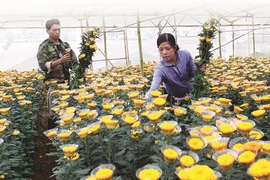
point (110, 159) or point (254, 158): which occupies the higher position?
point (254, 158)

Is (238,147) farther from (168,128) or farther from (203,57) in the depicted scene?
(203,57)

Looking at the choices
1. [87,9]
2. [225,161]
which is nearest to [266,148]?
[225,161]

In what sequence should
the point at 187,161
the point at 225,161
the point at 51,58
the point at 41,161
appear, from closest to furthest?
the point at 225,161 → the point at 187,161 → the point at 41,161 → the point at 51,58

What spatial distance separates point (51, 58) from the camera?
14.5ft

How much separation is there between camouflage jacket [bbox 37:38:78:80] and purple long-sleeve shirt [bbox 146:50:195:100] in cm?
142

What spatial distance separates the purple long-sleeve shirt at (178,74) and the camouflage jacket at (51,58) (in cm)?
142

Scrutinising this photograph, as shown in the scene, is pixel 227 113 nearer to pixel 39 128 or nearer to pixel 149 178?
pixel 149 178

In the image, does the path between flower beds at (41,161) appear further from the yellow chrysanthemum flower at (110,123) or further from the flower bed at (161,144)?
the yellow chrysanthemum flower at (110,123)

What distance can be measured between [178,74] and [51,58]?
6.05 ft

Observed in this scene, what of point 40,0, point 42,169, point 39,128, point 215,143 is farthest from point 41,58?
point 40,0

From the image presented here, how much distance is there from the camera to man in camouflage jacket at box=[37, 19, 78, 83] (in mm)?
4234

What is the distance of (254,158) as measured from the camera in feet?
4.19

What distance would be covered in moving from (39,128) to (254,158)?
13.7ft

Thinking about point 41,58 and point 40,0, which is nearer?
point 41,58
